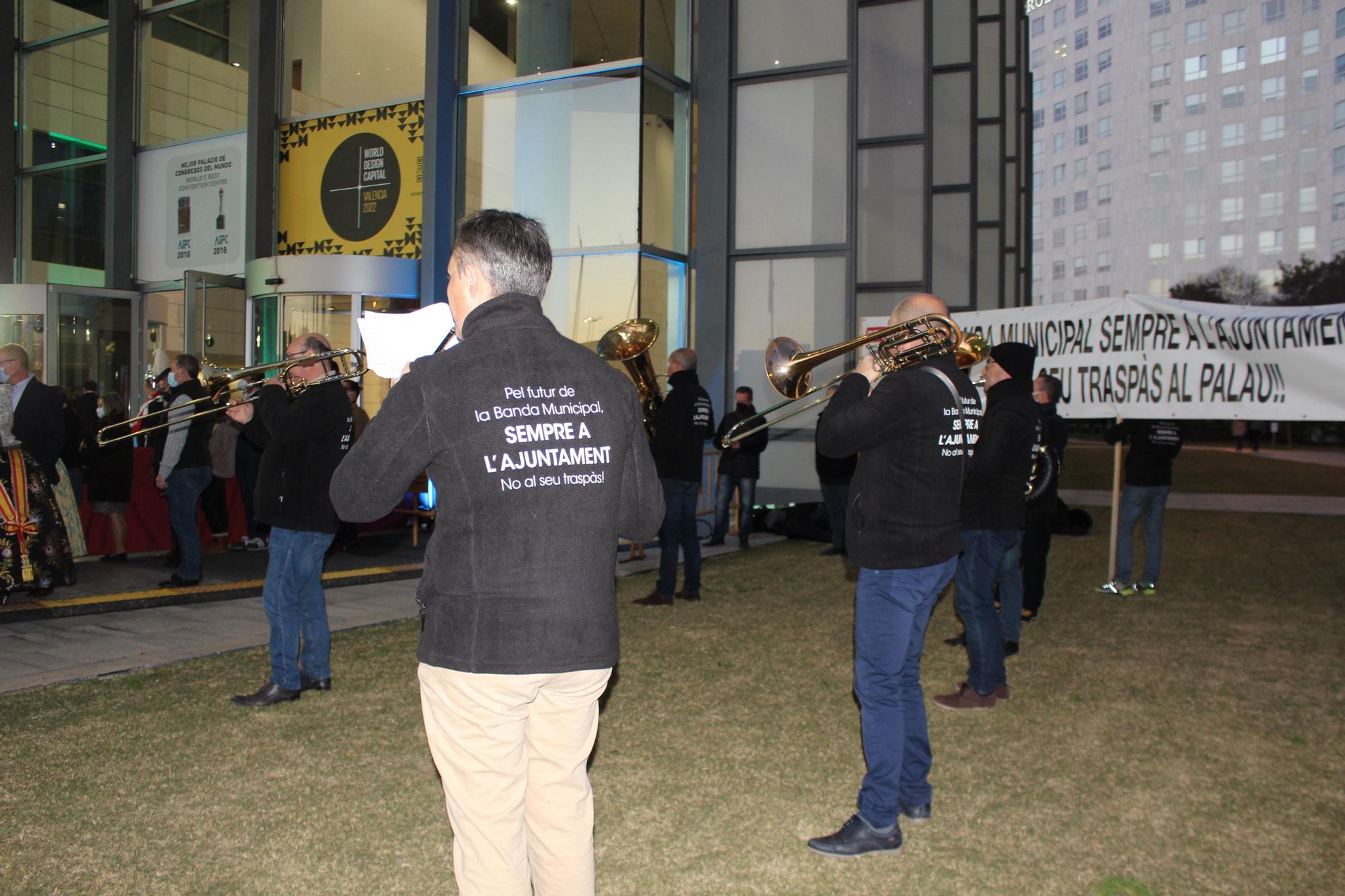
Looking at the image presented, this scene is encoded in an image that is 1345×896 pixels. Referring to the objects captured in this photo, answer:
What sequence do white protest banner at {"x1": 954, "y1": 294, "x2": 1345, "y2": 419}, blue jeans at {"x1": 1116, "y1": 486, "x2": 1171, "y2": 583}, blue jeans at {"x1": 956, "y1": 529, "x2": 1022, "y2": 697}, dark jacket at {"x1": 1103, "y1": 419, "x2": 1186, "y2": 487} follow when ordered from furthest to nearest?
blue jeans at {"x1": 1116, "y1": 486, "x2": 1171, "y2": 583}
dark jacket at {"x1": 1103, "y1": 419, "x2": 1186, "y2": 487}
white protest banner at {"x1": 954, "y1": 294, "x2": 1345, "y2": 419}
blue jeans at {"x1": 956, "y1": 529, "x2": 1022, "y2": 697}

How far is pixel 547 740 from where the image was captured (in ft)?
7.40

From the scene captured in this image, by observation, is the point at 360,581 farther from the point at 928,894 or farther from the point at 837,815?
the point at 928,894

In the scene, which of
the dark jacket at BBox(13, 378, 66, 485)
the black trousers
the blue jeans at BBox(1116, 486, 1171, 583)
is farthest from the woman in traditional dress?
the blue jeans at BBox(1116, 486, 1171, 583)

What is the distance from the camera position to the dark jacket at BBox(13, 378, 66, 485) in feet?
23.8

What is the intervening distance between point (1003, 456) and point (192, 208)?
581 inches

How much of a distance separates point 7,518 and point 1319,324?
395 inches

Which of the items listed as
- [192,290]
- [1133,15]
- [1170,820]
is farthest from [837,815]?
[1133,15]

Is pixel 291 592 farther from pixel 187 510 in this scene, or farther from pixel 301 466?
pixel 187 510

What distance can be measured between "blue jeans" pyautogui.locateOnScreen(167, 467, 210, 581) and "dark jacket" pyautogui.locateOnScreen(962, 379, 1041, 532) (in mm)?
6176

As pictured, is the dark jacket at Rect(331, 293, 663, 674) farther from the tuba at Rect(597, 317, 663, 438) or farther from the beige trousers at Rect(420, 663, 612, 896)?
the tuba at Rect(597, 317, 663, 438)

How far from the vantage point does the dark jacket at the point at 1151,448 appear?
798 centimetres

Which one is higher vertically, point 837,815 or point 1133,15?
point 1133,15

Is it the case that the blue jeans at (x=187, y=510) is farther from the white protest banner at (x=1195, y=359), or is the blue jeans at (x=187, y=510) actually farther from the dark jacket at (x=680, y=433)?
the white protest banner at (x=1195, y=359)

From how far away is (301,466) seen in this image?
185 inches
